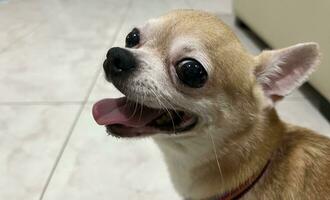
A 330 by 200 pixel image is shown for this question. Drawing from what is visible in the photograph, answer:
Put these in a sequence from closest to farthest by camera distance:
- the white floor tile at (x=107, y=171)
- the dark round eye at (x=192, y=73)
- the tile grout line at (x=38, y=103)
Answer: the dark round eye at (x=192, y=73) → the white floor tile at (x=107, y=171) → the tile grout line at (x=38, y=103)

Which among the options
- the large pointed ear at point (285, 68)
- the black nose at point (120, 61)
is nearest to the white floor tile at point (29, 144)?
the black nose at point (120, 61)

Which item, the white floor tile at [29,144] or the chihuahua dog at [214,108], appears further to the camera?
the white floor tile at [29,144]

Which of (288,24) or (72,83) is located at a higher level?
(288,24)

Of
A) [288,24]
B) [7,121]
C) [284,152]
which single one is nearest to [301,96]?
[288,24]

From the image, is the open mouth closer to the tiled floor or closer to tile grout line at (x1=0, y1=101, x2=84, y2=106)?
the tiled floor

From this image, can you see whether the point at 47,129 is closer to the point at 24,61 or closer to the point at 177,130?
the point at 24,61

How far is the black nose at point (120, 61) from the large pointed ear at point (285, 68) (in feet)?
0.81

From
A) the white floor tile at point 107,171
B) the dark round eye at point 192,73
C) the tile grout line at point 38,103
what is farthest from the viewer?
the tile grout line at point 38,103

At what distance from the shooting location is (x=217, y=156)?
86 cm

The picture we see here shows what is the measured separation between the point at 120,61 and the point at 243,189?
1.10 feet

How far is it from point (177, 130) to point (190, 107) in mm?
48

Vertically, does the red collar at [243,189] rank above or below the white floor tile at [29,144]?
above

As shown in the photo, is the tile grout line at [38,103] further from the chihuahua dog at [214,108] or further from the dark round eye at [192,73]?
the dark round eye at [192,73]

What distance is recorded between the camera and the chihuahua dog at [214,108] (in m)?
0.82
